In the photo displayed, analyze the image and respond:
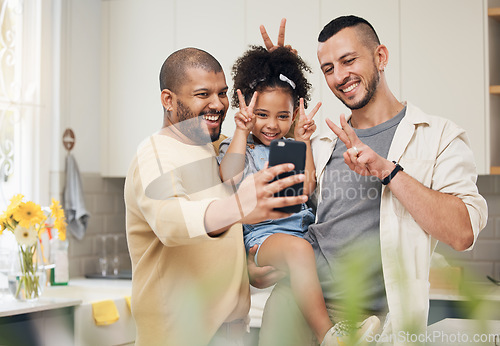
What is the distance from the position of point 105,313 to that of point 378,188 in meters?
1.45

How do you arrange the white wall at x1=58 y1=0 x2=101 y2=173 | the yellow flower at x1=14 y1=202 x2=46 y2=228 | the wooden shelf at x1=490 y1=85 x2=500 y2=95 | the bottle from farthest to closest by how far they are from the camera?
the white wall at x1=58 y1=0 x2=101 y2=173 < the bottle < the wooden shelf at x1=490 y1=85 x2=500 y2=95 < the yellow flower at x1=14 y1=202 x2=46 y2=228

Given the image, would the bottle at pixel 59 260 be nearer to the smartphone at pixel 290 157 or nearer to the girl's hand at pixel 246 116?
the girl's hand at pixel 246 116

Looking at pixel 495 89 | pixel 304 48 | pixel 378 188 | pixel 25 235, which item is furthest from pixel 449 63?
pixel 25 235

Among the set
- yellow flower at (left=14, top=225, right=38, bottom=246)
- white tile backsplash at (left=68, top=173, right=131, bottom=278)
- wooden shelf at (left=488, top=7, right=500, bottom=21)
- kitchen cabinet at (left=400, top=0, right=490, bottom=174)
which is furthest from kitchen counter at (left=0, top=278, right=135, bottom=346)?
wooden shelf at (left=488, top=7, right=500, bottom=21)

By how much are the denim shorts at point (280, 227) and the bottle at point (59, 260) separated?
1.55 meters

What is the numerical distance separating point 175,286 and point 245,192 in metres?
0.37

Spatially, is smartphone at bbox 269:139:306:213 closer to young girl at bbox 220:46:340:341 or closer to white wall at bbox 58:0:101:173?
young girl at bbox 220:46:340:341

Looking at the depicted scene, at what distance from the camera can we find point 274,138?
1475 mm

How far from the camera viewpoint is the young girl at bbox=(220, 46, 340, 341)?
1312mm

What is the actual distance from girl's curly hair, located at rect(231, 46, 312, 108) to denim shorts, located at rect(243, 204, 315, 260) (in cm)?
29

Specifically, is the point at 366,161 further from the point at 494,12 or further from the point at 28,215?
the point at 494,12

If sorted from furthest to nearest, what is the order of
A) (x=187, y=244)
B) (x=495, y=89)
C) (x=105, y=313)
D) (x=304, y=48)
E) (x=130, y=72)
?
(x=130, y=72) < (x=304, y=48) < (x=495, y=89) < (x=105, y=313) < (x=187, y=244)

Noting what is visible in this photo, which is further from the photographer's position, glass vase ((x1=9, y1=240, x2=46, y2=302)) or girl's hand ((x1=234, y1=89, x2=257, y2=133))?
glass vase ((x1=9, y1=240, x2=46, y2=302))

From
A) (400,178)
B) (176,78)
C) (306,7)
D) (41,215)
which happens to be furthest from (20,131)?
(400,178)
